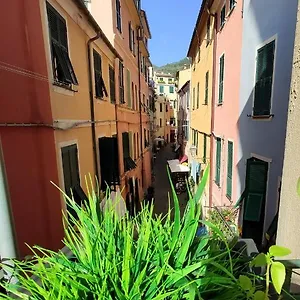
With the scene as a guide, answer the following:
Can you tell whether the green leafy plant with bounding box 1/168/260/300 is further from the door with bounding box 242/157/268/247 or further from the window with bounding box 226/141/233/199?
the window with bounding box 226/141/233/199

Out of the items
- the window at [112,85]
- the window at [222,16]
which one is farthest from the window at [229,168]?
the window at [112,85]

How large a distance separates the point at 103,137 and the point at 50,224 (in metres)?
4.03

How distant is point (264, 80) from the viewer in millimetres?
4734

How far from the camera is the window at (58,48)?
13.4ft

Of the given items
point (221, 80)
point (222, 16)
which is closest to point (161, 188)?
point (221, 80)

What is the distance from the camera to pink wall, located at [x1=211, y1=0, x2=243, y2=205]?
6.40m

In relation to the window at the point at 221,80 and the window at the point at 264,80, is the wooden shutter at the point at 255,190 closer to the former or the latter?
the window at the point at 264,80

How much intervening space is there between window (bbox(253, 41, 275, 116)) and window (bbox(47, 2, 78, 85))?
4009 millimetres

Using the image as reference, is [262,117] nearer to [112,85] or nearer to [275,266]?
[275,266]

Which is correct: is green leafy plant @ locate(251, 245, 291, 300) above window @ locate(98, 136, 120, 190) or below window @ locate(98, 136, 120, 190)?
above

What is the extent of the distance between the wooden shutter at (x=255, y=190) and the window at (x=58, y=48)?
4339 millimetres

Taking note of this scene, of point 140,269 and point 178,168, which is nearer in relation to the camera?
point 140,269

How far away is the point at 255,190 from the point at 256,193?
7 centimetres

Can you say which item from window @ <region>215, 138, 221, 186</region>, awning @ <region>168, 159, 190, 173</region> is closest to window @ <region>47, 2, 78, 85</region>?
window @ <region>215, 138, 221, 186</region>
